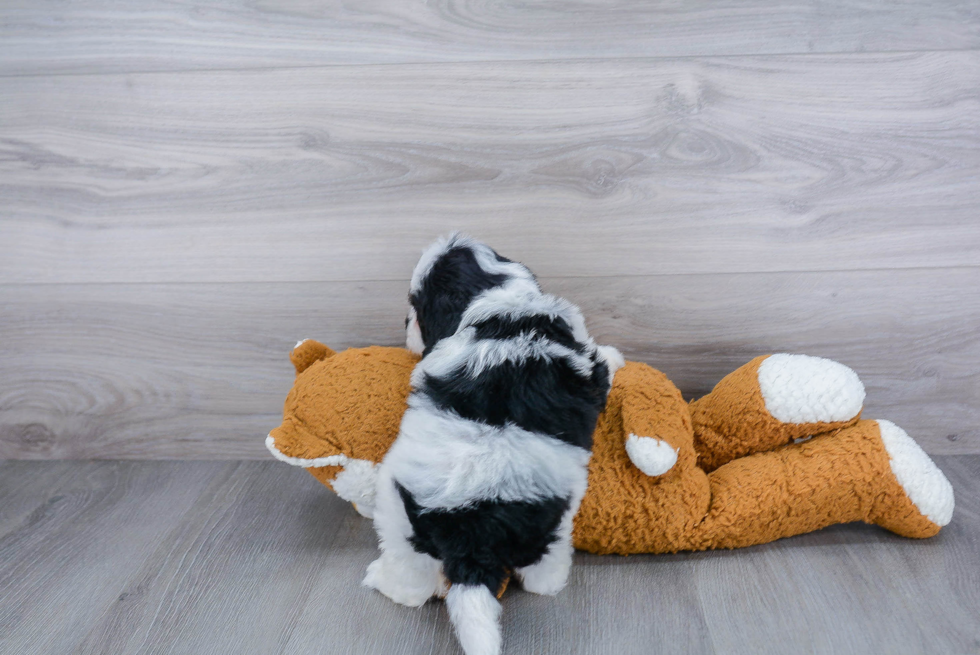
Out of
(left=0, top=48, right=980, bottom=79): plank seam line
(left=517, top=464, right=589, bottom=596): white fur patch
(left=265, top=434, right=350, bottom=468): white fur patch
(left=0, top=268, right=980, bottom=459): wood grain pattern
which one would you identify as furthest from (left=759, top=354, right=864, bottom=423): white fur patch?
(left=265, top=434, right=350, bottom=468): white fur patch

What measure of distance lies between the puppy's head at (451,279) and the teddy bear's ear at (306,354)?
0.73 ft

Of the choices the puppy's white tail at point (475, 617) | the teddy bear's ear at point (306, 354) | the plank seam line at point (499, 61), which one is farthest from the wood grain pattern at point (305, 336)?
the puppy's white tail at point (475, 617)

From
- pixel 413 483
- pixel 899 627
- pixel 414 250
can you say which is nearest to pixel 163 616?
pixel 413 483

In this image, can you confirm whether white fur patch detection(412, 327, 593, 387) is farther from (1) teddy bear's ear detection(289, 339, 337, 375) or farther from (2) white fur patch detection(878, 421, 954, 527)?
(2) white fur patch detection(878, 421, 954, 527)

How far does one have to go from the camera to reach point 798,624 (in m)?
0.81

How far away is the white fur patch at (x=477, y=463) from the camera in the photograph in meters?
0.77

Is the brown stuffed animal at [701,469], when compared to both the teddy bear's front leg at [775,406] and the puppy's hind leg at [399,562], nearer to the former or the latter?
the teddy bear's front leg at [775,406]

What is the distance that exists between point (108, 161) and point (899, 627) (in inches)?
51.3

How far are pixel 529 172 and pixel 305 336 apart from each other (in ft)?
1.52

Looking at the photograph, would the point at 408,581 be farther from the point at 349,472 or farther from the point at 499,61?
the point at 499,61

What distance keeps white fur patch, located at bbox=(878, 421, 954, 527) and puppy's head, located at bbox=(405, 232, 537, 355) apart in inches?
20.9

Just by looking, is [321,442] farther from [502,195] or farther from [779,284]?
[779,284]

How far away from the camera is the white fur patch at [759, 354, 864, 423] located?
0.94 m

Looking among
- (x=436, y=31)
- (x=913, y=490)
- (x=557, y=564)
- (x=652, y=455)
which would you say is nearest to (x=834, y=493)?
(x=913, y=490)
